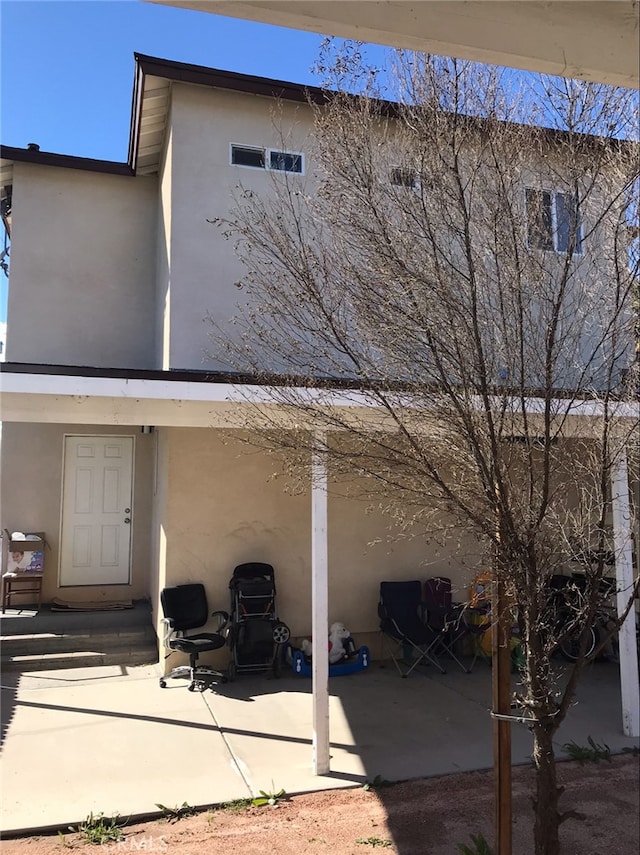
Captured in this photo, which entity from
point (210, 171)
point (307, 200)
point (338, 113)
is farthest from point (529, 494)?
point (210, 171)

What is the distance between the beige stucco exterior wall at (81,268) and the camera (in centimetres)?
873

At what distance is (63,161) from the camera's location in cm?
878

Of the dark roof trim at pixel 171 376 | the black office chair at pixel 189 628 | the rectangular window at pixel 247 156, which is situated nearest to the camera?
the dark roof trim at pixel 171 376

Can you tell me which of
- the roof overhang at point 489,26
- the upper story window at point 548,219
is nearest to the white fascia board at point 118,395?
the upper story window at point 548,219

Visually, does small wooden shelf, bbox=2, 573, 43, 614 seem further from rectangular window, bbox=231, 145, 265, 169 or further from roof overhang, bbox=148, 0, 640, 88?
roof overhang, bbox=148, 0, 640, 88

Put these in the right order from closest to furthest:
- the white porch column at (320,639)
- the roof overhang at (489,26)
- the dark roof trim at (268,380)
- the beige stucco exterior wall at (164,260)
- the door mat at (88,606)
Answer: the roof overhang at (489,26), the dark roof trim at (268,380), the white porch column at (320,639), the beige stucco exterior wall at (164,260), the door mat at (88,606)

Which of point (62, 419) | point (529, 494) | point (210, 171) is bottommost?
point (529, 494)

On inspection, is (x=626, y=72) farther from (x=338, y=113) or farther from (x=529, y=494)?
(x=338, y=113)

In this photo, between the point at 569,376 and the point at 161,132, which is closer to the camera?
the point at 569,376

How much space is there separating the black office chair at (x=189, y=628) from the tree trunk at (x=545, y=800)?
4.11 meters

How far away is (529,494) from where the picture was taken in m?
2.88

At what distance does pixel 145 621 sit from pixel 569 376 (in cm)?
620

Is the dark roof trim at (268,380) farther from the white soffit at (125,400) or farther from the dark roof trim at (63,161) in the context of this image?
the dark roof trim at (63,161)

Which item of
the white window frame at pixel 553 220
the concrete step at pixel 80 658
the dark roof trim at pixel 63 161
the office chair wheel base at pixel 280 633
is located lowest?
the concrete step at pixel 80 658
